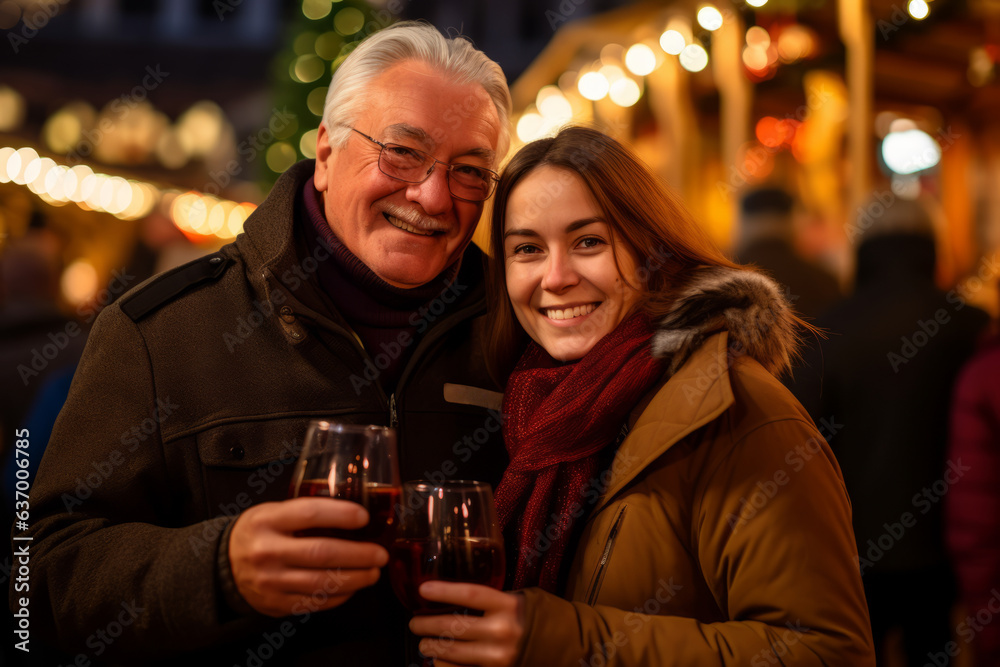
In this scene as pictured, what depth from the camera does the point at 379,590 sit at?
5.85 ft

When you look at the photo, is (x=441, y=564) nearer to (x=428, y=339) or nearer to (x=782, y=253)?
(x=428, y=339)

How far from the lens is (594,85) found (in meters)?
6.84

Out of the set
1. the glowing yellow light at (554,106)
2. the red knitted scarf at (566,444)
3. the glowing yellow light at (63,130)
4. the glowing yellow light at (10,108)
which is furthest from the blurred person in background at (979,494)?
the glowing yellow light at (10,108)

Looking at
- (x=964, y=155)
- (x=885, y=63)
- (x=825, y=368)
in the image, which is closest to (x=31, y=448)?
(x=825, y=368)

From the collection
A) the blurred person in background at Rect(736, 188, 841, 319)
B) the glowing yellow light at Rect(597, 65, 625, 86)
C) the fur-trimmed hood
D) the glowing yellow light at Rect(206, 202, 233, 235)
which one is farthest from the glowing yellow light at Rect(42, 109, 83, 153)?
the fur-trimmed hood

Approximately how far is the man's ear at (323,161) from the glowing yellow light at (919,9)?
3.61 metres

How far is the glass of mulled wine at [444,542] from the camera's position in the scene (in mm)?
1345

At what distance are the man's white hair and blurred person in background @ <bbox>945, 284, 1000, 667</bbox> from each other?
2.09 meters

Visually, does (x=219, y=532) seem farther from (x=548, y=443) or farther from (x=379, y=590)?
(x=548, y=443)

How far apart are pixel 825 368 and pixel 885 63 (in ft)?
10.4

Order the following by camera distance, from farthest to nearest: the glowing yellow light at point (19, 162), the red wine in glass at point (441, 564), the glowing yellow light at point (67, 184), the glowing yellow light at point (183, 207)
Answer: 1. the glowing yellow light at point (183, 207)
2. the glowing yellow light at point (67, 184)
3. the glowing yellow light at point (19, 162)
4. the red wine in glass at point (441, 564)

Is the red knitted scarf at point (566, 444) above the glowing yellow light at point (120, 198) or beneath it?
beneath

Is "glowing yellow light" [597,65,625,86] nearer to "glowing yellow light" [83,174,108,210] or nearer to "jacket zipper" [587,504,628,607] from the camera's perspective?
"jacket zipper" [587,504,628,607]

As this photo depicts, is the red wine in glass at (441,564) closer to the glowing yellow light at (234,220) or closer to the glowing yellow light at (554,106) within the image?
the glowing yellow light at (554,106)
